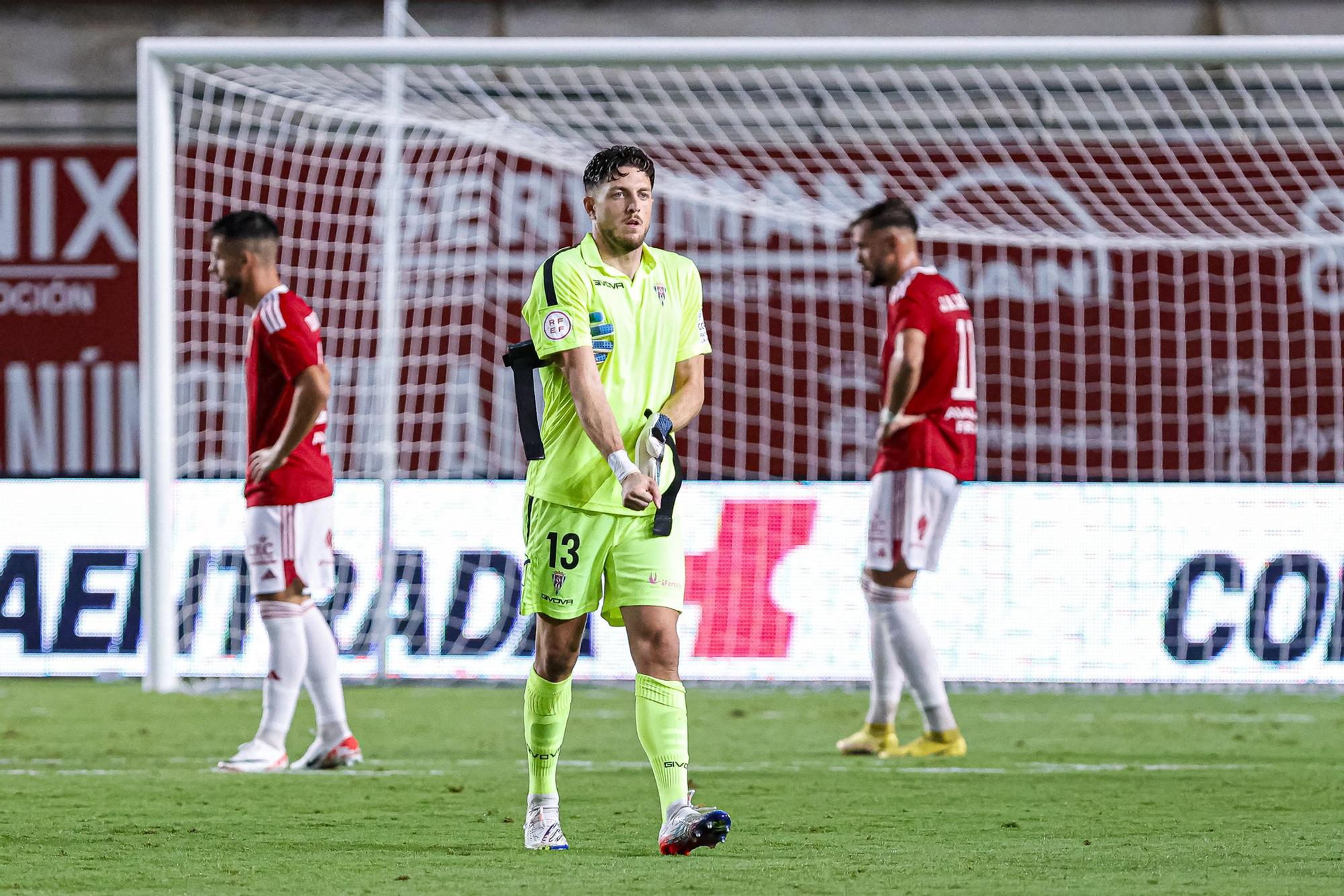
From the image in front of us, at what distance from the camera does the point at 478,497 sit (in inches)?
388

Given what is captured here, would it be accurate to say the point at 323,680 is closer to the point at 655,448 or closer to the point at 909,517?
the point at 909,517

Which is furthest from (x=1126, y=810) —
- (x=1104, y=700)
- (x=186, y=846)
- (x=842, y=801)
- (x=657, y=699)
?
(x=1104, y=700)

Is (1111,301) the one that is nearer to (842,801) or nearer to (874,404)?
(874,404)

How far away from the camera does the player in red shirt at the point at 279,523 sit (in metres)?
6.13

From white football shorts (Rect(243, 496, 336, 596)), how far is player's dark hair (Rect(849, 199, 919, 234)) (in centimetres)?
223

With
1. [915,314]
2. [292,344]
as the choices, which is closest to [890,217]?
[915,314]

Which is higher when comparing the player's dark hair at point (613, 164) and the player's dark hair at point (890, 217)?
the player's dark hair at point (890, 217)

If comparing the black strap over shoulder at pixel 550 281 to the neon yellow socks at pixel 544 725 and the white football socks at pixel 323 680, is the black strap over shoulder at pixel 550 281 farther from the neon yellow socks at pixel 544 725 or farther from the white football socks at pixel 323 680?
the white football socks at pixel 323 680

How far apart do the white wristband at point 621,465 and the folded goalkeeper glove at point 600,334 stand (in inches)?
10.6

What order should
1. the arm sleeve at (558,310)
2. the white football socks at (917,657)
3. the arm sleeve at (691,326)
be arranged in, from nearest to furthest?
the arm sleeve at (558,310) < the arm sleeve at (691,326) < the white football socks at (917,657)

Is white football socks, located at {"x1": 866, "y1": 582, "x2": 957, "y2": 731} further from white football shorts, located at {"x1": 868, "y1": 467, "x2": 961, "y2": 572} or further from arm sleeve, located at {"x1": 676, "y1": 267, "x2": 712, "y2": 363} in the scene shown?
arm sleeve, located at {"x1": 676, "y1": 267, "x2": 712, "y2": 363}

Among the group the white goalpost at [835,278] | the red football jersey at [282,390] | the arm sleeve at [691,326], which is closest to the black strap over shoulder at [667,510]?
the arm sleeve at [691,326]

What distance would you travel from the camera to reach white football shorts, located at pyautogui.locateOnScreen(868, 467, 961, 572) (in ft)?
21.9

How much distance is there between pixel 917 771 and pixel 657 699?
2.19 meters
